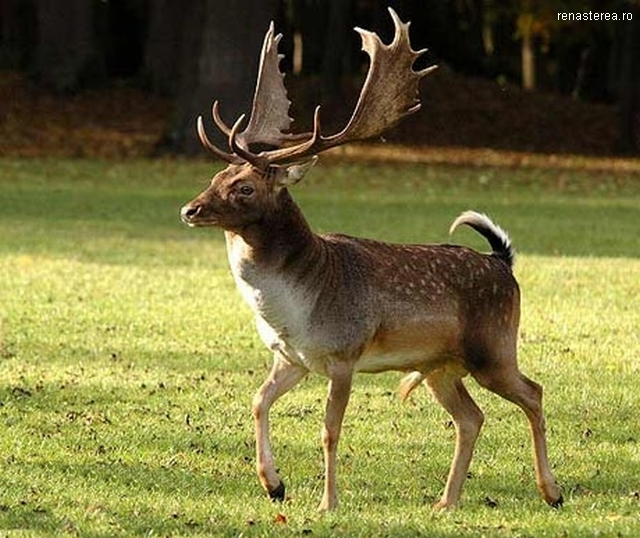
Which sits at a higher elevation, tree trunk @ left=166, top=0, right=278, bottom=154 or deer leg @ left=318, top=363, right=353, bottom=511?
deer leg @ left=318, top=363, right=353, bottom=511

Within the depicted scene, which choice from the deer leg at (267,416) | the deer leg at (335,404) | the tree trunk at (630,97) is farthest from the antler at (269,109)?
the tree trunk at (630,97)

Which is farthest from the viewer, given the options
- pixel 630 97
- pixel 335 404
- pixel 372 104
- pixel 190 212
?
pixel 630 97

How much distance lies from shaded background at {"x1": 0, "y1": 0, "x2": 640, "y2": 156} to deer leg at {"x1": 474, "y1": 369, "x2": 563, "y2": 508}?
22.5 m

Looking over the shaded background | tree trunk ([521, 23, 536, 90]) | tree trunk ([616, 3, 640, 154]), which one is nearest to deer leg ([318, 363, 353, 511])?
the shaded background

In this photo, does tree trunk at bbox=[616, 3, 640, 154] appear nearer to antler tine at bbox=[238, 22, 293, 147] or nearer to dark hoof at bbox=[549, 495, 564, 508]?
antler tine at bbox=[238, 22, 293, 147]

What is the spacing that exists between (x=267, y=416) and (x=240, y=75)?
23.2 m

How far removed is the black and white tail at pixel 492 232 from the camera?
9.05m

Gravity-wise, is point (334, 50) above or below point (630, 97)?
above

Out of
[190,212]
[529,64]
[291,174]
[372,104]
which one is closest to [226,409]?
[372,104]

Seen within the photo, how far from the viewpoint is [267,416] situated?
8.59 metres

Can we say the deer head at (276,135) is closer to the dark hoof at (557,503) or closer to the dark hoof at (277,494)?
the dark hoof at (277,494)

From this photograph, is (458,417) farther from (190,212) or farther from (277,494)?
(190,212)

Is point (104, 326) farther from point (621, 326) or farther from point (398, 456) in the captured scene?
point (398, 456)

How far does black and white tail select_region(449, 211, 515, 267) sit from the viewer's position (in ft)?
29.7
